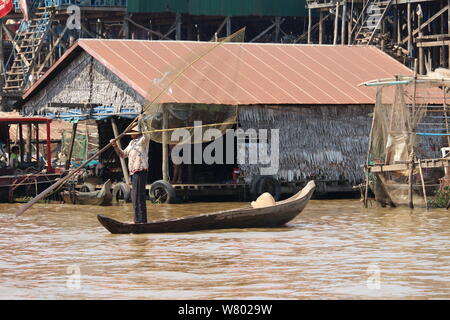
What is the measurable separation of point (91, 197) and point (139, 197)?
7.29 metres

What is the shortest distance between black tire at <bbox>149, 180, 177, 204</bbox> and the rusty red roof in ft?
5.91

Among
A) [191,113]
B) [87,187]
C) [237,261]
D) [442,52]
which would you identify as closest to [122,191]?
[87,187]

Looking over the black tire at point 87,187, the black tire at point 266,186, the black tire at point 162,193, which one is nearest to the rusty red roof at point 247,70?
the black tire at point 266,186

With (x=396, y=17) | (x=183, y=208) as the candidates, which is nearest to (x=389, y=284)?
(x=183, y=208)

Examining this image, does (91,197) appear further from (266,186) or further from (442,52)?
(442,52)

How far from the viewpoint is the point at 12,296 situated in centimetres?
1166

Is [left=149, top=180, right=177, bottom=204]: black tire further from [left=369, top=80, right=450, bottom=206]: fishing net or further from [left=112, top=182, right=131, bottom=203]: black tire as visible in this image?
[left=369, top=80, right=450, bottom=206]: fishing net

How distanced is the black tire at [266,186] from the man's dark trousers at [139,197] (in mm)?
7792

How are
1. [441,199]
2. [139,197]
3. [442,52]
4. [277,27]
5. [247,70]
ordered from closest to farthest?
1. [139,197]
2. [441,199]
3. [247,70]
4. [442,52]
5. [277,27]

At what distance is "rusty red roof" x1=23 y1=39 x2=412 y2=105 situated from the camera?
24.6 m

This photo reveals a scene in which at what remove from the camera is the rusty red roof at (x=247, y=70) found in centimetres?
2456

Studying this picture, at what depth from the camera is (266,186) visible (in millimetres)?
24672

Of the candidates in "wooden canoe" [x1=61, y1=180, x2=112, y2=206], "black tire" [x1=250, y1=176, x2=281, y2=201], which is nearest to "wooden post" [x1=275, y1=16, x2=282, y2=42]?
"black tire" [x1=250, y1=176, x2=281, y2=201]
